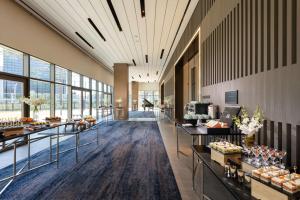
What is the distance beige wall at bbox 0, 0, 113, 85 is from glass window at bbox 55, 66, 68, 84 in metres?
0.26

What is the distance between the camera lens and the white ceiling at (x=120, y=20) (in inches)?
219

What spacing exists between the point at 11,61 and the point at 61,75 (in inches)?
123

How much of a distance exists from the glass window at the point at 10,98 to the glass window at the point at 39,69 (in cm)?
76

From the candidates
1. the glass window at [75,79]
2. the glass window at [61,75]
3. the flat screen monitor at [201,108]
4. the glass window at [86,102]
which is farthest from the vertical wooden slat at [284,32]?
the glass window at [86,102]

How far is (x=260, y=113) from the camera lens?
8.10ft

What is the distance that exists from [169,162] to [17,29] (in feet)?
19.5

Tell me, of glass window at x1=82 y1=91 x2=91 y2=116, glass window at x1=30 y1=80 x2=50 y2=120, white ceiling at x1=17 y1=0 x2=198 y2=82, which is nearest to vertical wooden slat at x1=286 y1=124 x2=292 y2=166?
white ceiling at x1=17 y1=0 x2=198 y2=82

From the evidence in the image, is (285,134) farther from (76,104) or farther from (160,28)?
(76,104)

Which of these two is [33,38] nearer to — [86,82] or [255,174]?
[86,82]

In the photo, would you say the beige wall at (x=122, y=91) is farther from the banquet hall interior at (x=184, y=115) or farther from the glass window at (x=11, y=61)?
the glass window at (x=11, y=61)

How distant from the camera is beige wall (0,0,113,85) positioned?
16.6 ft

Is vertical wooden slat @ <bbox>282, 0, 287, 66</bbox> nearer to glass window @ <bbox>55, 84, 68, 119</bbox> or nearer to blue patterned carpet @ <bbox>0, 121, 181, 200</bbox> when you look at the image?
blue patterned carpet @ <bbox>0, 121, 181, 200</bbox>

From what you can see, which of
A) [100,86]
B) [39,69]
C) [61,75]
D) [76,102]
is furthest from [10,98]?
[100,86]

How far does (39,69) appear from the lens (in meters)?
6.89
